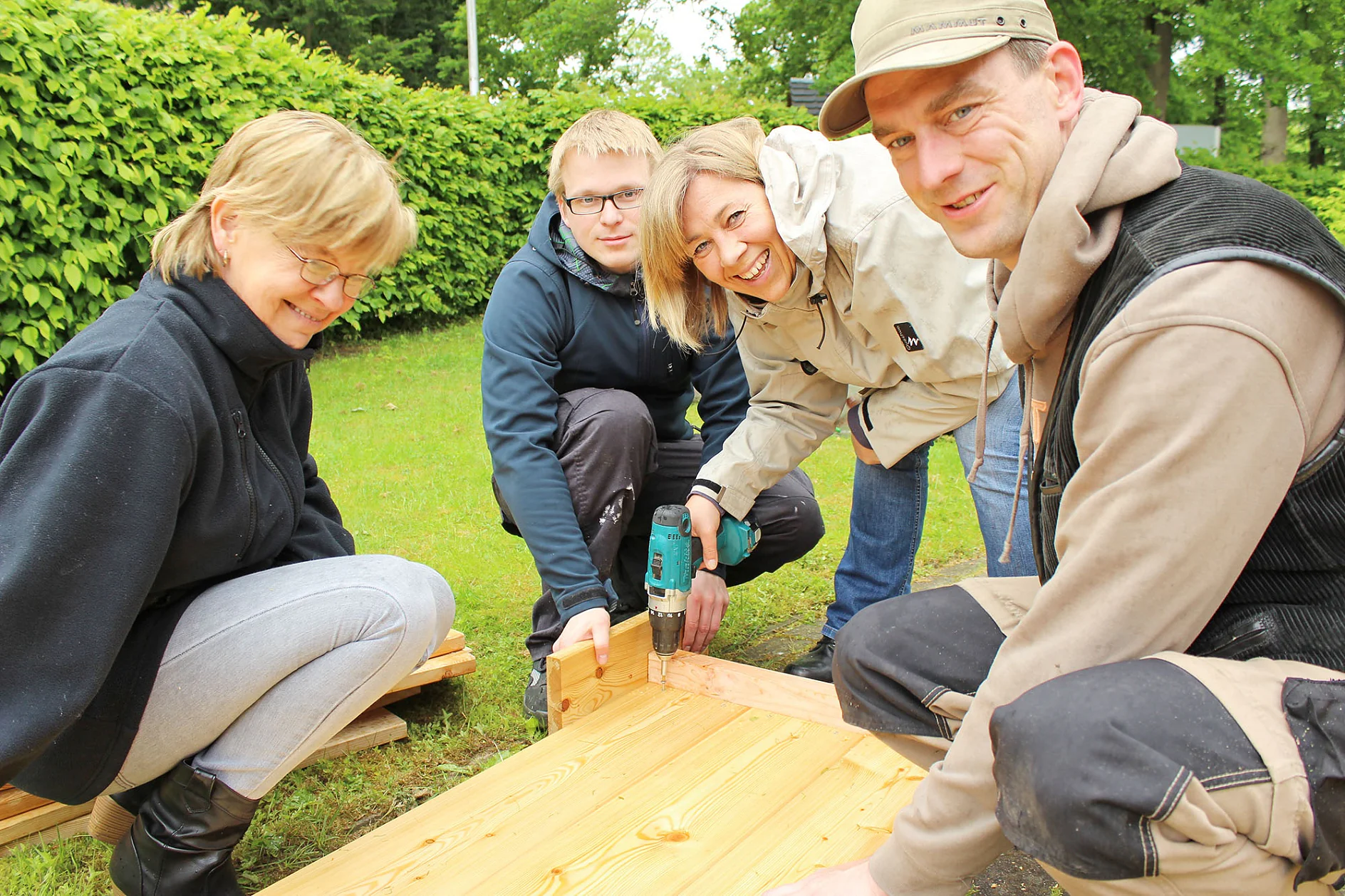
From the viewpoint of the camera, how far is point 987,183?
62.3 inches

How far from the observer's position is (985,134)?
1.55 meters

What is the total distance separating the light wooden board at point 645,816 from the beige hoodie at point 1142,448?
0.63 meters

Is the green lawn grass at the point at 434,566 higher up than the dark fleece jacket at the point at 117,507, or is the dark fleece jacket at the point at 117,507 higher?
the dark fleece jacket at the point at 117,507

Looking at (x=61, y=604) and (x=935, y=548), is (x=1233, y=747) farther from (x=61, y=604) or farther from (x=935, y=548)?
(x=935, y=548)

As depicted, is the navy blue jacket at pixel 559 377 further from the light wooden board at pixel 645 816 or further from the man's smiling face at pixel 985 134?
the man's smiling face at pixel 985 134

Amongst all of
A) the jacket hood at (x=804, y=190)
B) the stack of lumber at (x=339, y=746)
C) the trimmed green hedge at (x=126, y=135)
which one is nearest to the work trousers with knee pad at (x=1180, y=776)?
the jacket hood at (x=804, y=190)

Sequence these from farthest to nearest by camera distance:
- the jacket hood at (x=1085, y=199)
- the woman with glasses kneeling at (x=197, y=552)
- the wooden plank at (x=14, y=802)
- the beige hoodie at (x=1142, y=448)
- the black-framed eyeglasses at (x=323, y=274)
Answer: the wooden plank at (x=14, y=802), the black-framed eyeglasses at (x=323, y=274), the woman with glasses kneeling at (x=197, y=552), the jacket hood at (x=1085, y=199), the beige hoodie at (x=1142, y=448)

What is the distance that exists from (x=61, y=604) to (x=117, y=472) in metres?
0.23

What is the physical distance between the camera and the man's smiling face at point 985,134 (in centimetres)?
154

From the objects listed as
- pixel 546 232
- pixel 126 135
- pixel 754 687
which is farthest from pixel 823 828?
pixel 126 135

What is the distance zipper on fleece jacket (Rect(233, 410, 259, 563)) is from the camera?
2010 mm

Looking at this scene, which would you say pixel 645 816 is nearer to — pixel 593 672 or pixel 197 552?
pixel 593 672

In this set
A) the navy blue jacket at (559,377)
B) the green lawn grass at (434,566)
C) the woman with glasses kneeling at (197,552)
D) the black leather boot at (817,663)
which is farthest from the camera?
the black leather boot at (817,663)

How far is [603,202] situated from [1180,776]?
2.19 meters
